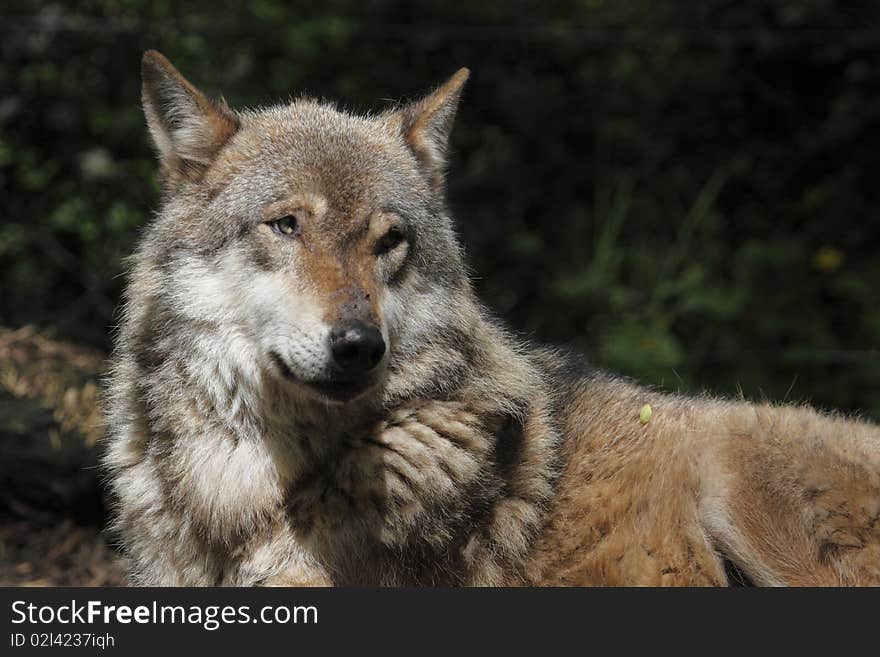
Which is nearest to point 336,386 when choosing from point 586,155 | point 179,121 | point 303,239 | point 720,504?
point 303,239

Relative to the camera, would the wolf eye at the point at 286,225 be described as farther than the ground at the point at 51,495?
No

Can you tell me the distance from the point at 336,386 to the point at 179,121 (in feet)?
4.47

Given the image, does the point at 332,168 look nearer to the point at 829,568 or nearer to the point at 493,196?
the point at 829,568

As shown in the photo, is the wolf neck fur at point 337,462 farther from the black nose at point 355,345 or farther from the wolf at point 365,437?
the black nose at point 355,345

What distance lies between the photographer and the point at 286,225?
3.83 m

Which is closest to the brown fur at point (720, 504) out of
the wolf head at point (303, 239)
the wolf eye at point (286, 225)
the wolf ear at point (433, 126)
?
the wolf head at point (303, 239)

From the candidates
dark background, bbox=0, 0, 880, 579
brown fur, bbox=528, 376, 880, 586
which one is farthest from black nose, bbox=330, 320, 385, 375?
dark background, bbox=0, 0, 880, 579

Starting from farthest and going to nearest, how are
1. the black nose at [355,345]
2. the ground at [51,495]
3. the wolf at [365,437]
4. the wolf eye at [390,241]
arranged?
the ground at [51,495] < the wolf eye at [390,241] < the wolf at [365,437] < the black nose at [355,345]

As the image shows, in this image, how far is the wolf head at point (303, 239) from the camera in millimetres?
3570

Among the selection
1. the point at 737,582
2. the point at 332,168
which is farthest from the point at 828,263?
the point at 332,168

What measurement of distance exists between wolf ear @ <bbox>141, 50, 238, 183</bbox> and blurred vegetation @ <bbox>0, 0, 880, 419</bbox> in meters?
3.80

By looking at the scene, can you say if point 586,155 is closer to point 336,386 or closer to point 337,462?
point 337,462

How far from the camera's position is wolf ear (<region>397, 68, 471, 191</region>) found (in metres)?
4.41

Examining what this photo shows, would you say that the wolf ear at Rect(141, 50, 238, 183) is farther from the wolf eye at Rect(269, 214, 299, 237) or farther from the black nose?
the black nose
